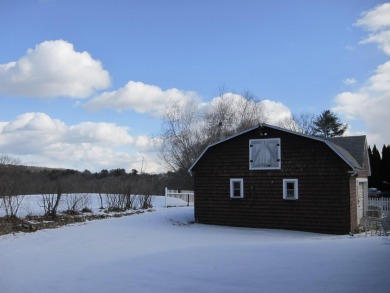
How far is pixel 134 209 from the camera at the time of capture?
28.9m

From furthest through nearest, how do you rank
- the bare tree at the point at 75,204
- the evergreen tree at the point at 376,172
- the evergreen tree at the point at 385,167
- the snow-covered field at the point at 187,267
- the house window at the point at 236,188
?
the evergreen tree at the point at 376,172, the evergreen tree at the point at 385,167, the bare tree at the point at 75,204, the house window at the point at 236,188, the snow-covered field at the point at 187,267

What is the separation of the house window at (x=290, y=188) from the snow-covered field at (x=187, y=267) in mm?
6216

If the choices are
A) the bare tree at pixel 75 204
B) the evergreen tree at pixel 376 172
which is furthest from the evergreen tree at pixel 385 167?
the bare tree at pixel 75 204

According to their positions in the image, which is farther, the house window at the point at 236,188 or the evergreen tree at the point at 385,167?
the evergreen tree at the point at 385,167

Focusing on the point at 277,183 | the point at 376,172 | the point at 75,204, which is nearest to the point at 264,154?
the point at 277,183

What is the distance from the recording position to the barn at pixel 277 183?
61.0ft

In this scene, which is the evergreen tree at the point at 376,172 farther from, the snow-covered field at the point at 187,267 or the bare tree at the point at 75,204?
the snow-covered field at the point at 187,267

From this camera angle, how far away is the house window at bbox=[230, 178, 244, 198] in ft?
68.4

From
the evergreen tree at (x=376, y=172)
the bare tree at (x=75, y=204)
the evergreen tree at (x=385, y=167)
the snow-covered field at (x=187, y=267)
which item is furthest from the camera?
the evergreen tree at (x=376, y=172)

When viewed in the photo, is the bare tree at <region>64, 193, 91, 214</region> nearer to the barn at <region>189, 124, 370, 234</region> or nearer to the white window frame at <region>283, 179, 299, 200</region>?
the barn at <region>189, 124, 370, 234</region>

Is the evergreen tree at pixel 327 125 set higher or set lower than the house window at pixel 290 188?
higher

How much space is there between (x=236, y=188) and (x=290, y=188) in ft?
8.96

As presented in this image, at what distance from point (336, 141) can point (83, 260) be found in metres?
18.5

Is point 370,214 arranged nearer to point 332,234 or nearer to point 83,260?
point 332,234
